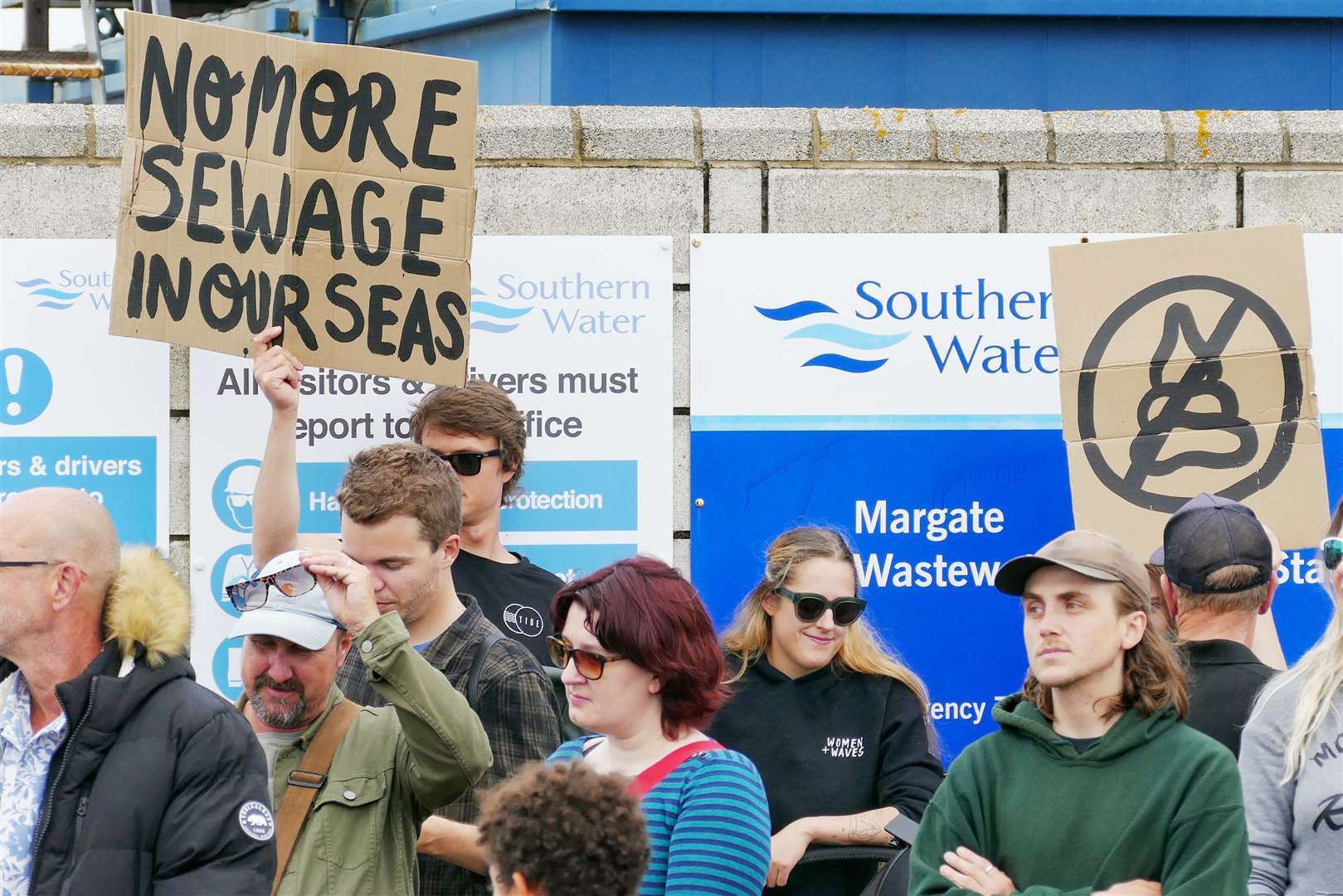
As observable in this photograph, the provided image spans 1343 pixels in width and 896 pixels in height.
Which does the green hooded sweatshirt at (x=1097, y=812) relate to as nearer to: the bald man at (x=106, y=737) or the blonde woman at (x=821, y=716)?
the blonde woman at (x=821, y=716)

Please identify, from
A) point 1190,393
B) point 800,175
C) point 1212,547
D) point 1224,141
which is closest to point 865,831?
point 1212,547

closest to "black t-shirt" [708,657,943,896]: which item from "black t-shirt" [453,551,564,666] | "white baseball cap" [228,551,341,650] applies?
"black t-shirt" [453,551,564,666]

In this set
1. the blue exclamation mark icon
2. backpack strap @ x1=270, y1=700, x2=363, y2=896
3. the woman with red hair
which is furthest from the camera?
the blue exclamation mark icon

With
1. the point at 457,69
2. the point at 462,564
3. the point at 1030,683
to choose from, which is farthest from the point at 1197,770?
the point at 457,69

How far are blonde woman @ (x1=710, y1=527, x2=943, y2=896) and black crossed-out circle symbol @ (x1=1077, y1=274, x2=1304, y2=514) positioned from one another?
3.92 ft

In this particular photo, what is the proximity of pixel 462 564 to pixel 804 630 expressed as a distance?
0.98 meters

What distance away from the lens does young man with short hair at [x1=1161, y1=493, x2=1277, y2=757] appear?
3.72 metres

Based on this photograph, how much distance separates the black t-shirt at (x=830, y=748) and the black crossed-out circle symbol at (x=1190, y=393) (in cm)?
128

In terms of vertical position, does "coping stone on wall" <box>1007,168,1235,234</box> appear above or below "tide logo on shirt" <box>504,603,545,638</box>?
above

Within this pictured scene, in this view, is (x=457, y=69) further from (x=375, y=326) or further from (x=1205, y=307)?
(x=1205, y=307)

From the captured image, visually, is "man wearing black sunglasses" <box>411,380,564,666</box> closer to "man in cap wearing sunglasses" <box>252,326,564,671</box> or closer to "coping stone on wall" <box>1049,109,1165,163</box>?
"man in cap wearing sunglasses" <box>252,326,564,671</box>

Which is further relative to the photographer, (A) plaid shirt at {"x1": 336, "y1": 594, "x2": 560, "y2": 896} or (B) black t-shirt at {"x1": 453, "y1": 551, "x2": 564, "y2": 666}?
(B) black t-shirt at {"x1": 453, "y1": 551, "x2": 564, "y2": 666}

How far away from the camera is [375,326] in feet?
16.9

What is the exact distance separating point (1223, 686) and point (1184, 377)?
1.78 m
